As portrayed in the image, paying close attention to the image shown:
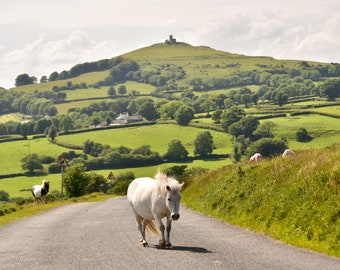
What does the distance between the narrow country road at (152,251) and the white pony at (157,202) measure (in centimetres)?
65

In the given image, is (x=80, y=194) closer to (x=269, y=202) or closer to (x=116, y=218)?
(x=116, y=218)

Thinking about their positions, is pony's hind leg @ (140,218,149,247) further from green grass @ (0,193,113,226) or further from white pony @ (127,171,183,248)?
green grass @ (0,193,113,226)

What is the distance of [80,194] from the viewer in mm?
85625

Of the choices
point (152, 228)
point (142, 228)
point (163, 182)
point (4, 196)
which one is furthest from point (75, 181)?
point (4, 196)

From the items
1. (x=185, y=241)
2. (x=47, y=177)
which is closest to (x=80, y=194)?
(x=185, y=241)

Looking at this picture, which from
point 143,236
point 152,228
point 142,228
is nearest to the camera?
point 143,236

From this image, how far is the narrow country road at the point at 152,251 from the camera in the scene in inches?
609

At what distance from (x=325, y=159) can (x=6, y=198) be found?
507 ft

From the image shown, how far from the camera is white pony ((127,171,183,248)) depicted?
1809 cm

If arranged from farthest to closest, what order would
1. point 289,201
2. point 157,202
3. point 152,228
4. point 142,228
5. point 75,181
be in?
point 75,181
point 289,201
point 152,228
point 142,228
point 157,202

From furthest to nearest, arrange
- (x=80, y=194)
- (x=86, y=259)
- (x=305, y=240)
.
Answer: (x=80, y=194) → (x=305, y=240) → (x=86, y=259)

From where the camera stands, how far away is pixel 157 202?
18.8 meters

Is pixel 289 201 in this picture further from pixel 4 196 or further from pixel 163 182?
pixel 4 196

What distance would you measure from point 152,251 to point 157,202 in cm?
166
